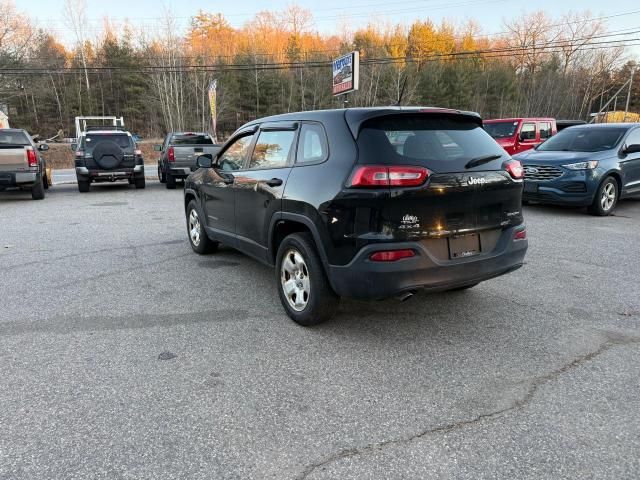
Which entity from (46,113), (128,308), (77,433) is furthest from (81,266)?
(46,113)

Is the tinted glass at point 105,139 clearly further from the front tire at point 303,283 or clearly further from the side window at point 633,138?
the side window at point 633,138

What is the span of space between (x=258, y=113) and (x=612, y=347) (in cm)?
5631

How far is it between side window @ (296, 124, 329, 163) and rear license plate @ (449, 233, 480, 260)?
45.8 inches

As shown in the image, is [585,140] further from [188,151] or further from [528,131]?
[188,151]

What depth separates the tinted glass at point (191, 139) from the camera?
15.5 meters

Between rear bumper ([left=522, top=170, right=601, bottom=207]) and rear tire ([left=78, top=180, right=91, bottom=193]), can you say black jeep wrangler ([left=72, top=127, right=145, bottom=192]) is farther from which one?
rear bumper ([left=522, top=170, right=601, bottom=207])

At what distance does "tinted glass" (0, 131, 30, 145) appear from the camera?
39.2 feet

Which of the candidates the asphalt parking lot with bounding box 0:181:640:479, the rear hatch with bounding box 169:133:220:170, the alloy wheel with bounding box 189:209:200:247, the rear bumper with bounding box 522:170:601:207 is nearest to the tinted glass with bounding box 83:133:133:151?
the rear hatch with bounding box 169:133:220:170

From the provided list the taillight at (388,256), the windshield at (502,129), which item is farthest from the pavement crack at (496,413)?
the windshield at (502,129)

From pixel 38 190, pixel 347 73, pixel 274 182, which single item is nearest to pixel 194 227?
pixel 274 182

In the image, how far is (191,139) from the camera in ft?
51.6

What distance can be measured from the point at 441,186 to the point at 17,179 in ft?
38.3

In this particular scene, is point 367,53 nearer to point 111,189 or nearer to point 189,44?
point 189,44

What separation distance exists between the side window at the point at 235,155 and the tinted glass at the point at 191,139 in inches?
417
